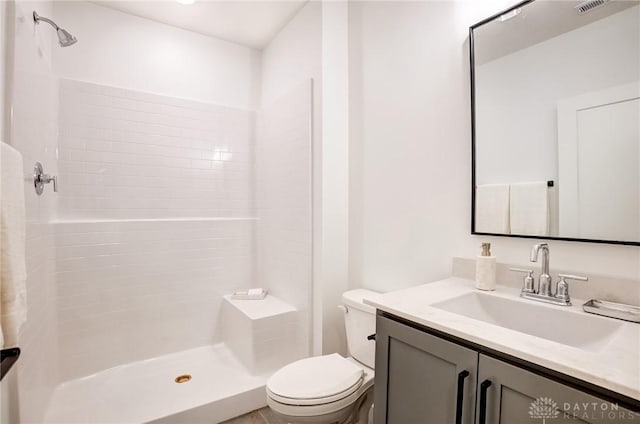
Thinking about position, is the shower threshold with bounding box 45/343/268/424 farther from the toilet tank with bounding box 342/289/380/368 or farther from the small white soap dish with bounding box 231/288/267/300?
the toilet tank with bounding box 342/289/380/368

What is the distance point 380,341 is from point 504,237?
68 cm

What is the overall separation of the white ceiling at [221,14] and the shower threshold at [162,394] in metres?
2.56

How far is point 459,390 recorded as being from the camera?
2.77 ft

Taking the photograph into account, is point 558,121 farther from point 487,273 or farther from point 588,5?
point 487,273

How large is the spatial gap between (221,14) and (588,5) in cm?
219

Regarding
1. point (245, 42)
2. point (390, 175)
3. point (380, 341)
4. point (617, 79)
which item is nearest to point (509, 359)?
point (380, 341)

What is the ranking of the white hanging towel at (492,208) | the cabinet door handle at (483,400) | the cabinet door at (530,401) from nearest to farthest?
1. the cabinet door at (530,401)
2. the cabinet door handle at (483,400)
3. the white hanging towel at (492,208)

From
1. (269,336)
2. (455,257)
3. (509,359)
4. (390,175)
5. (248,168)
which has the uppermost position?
(248,168)

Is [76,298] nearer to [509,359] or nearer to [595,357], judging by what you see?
[509,359]

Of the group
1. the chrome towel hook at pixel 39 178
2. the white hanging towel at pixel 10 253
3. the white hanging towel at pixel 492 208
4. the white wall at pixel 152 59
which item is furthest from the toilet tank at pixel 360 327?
the white wall at pixel 152 59

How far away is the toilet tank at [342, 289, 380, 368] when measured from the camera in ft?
5.16

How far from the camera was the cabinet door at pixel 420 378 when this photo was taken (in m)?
0.85

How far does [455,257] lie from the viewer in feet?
4.75

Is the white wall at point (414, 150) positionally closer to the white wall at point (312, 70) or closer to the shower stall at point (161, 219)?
the white wall at point (312, 70)
